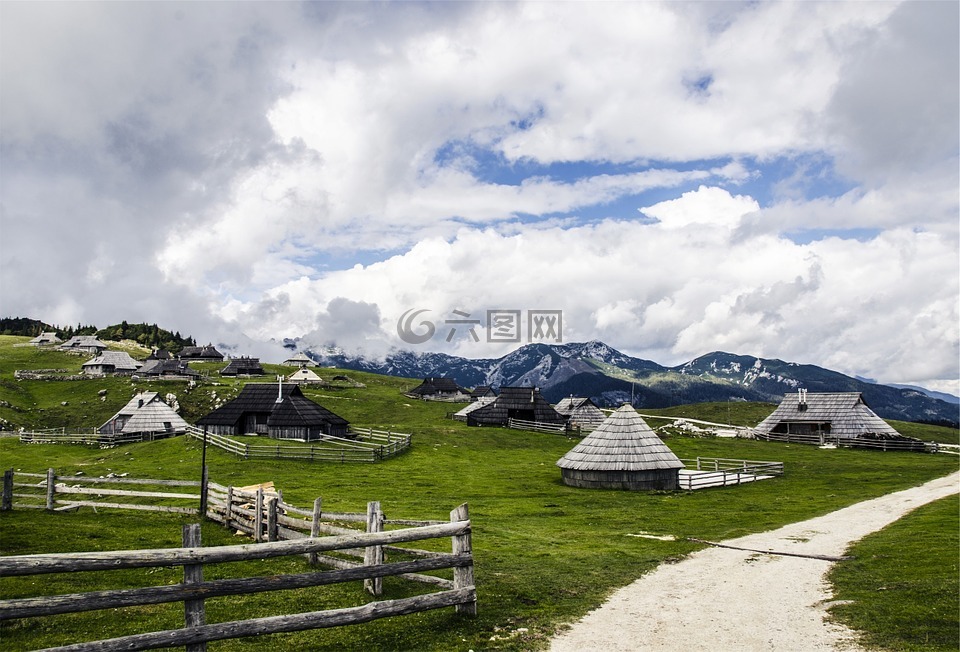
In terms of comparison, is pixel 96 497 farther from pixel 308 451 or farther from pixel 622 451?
pixel 622 451

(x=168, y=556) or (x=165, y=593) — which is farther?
(x=168, y=556)

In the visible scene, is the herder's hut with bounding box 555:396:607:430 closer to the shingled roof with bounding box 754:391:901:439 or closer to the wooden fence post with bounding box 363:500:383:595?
the shingled roof with bounding box 754:391:901:439

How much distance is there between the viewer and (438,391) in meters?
124

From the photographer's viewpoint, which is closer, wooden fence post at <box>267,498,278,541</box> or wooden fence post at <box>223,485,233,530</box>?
wooden fence post at <box>267,498,278,541</box>

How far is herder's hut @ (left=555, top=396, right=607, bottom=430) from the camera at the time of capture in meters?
87.1

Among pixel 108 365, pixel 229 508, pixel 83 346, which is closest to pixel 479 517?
pixel 229 508

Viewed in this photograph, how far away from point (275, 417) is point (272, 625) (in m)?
53.4

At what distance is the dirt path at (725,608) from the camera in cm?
1059

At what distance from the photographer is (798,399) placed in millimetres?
82625

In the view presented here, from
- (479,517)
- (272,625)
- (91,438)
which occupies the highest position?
(272,625)

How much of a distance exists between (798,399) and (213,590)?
8718cm

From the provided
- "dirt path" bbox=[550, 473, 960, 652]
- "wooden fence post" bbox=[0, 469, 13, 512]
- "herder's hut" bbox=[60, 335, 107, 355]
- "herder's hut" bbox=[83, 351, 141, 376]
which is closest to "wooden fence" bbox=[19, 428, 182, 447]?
"wooden fence post" bbox=[0, 469, 13, 512]

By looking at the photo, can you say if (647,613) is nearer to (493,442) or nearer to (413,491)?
(413,491)

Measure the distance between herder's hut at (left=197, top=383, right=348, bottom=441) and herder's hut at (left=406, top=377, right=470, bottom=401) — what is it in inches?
2160
